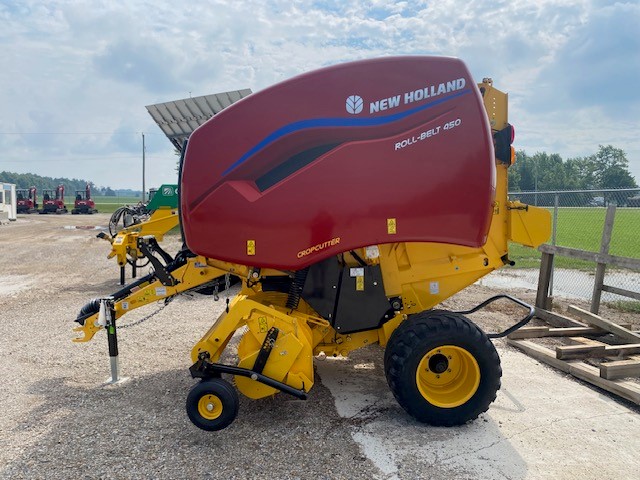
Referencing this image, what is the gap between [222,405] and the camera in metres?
3.65

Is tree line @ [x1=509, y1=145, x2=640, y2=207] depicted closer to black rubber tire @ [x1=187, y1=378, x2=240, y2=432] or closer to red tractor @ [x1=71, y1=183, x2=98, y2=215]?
red tractor @ [x1=71, y1=183, x2=98, y2=215]

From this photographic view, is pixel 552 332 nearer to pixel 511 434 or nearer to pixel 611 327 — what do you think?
pixel 611 327

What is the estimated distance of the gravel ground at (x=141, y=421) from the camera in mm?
3314

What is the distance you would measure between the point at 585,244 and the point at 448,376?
13.3 m

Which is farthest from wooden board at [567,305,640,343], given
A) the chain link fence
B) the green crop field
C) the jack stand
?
the jack stand

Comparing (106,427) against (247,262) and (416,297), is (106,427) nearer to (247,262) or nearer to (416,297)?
(247,262)

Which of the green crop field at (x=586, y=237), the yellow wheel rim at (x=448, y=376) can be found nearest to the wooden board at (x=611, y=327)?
the yellow wheel rim at (x=448, y=376)

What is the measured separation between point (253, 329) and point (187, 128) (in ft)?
19.6

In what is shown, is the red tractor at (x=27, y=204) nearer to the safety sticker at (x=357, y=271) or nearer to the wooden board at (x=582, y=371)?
the wooden board at (x=582, y=371)

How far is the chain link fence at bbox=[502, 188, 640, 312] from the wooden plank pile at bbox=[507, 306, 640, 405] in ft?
3.91

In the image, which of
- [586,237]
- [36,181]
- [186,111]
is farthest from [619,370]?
[36,181]

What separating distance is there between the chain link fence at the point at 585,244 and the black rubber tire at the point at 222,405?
405 centimetres

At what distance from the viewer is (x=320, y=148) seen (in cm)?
363

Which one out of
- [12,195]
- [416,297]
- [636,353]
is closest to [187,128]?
[416,297]
